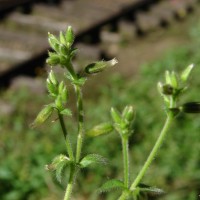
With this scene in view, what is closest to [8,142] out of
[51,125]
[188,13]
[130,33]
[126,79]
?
[51,125]

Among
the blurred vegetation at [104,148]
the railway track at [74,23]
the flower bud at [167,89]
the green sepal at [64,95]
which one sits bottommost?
the flower bud at [167,89]

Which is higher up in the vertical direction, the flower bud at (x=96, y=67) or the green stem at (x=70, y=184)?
the flower bud at (x=96, y=67)

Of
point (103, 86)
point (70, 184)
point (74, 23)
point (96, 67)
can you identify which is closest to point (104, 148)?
point (103, 86)

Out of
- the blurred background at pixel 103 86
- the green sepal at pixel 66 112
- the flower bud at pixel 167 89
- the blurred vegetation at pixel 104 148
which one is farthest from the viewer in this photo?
the blurred background at pixel 103 86

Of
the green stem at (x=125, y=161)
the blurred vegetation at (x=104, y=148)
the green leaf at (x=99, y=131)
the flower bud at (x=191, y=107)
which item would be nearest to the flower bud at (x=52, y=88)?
the green leaf at (x=99, y=131)

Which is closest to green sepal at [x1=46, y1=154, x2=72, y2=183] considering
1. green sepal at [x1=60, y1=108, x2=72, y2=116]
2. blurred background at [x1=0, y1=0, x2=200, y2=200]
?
green sepal at [x1=60, y1=108, x2=72, y2=116]

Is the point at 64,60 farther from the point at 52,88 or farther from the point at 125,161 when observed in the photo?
the point at 125,161

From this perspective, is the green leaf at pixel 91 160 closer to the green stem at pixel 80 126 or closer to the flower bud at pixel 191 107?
the green stem at pixel 80 126

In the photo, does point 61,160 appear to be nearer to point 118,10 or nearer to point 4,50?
point 4,50
